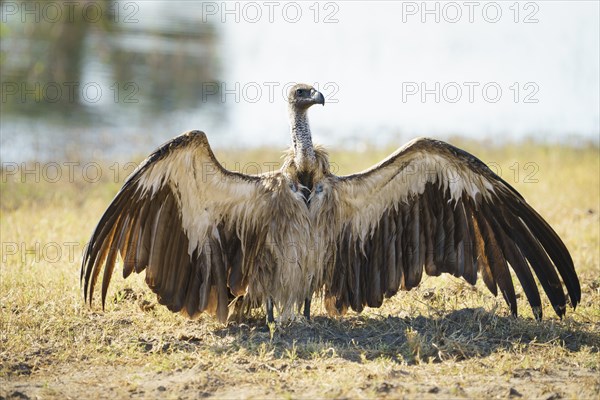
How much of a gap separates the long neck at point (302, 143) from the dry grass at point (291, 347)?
4.12 ft

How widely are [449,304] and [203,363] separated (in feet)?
7.78

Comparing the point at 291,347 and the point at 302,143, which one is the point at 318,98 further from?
the point at 291,347

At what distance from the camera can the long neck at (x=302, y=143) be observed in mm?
6875

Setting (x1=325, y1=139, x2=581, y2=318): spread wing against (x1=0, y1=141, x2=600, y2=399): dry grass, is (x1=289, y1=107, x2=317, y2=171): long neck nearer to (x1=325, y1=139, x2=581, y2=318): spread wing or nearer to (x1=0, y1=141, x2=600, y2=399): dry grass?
(x1=325, y1=139, x2=581, y2=318): spread wing

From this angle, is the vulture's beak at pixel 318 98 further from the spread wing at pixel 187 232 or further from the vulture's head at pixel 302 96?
the spread wing at pixel 187 232

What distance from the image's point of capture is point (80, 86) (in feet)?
60.7

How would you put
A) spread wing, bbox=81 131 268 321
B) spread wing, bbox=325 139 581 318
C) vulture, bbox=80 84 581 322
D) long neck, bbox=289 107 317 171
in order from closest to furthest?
1. spread wing, bbox=81 131 268 321
2. vulture, bbox=80 84 581 322
3. spread wing, bbox=325 139 581 318
4. long neck, bbox=289 107 317 171

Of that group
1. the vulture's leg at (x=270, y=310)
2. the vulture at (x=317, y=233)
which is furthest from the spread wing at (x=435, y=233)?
the vulture's leg at (x=270, y=310)

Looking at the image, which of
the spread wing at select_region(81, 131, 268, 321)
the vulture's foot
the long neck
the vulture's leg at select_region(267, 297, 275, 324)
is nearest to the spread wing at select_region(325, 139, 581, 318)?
the vulture's foot

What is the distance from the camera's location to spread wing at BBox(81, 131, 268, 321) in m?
6.51

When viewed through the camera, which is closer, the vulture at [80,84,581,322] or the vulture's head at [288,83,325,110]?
the vulture at [80,84,581,322]

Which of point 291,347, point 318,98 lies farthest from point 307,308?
point 318,98

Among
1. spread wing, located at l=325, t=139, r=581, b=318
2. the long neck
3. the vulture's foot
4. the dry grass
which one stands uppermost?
the long neck

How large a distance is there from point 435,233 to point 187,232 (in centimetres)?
198
